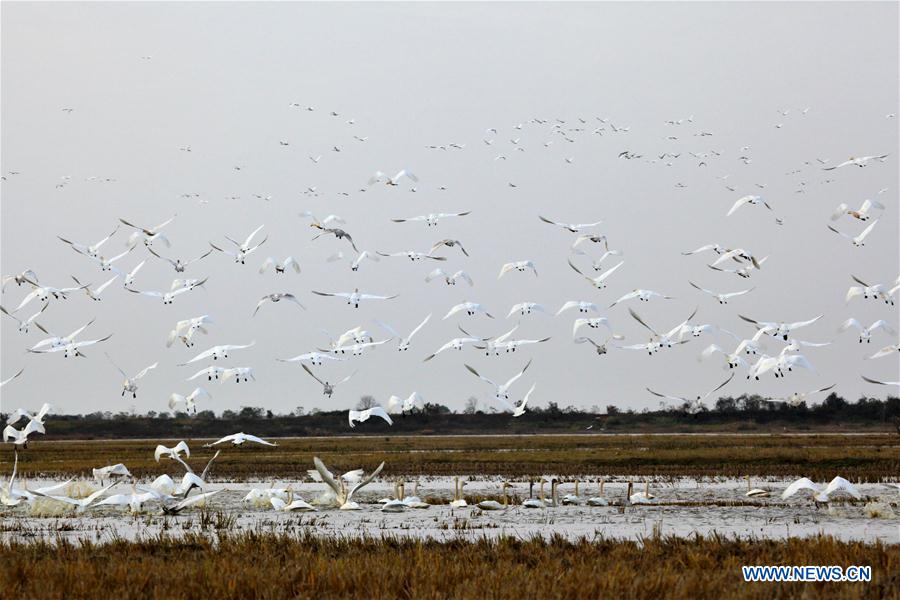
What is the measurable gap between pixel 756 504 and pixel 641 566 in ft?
40.2

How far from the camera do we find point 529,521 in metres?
24.6

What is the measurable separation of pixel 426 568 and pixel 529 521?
9.62m

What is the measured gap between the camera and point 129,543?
19359 mm

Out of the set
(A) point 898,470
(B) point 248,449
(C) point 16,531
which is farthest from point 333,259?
(B) point 248,449

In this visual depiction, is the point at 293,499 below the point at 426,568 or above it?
below

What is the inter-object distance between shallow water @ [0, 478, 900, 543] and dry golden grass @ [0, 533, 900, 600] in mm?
1765

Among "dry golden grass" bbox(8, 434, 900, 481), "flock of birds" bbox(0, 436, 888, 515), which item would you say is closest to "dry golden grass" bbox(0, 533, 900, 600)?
"flock of birds" bbox(0, 436, 888, 515)

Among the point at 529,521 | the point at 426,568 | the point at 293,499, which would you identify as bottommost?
the point at 529,521

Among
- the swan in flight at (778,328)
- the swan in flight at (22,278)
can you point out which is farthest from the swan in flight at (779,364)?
the swan in flight at (22,278)

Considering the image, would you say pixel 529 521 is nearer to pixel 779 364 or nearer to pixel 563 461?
pixel 779 364

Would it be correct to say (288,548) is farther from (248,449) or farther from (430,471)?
(248,449)

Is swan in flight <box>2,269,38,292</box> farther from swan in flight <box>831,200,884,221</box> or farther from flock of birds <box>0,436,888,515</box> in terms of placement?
swan in flight <box>831,200,884,221</box>

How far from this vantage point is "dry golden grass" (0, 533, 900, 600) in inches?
557

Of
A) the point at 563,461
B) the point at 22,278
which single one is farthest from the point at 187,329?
the point at 563,461
